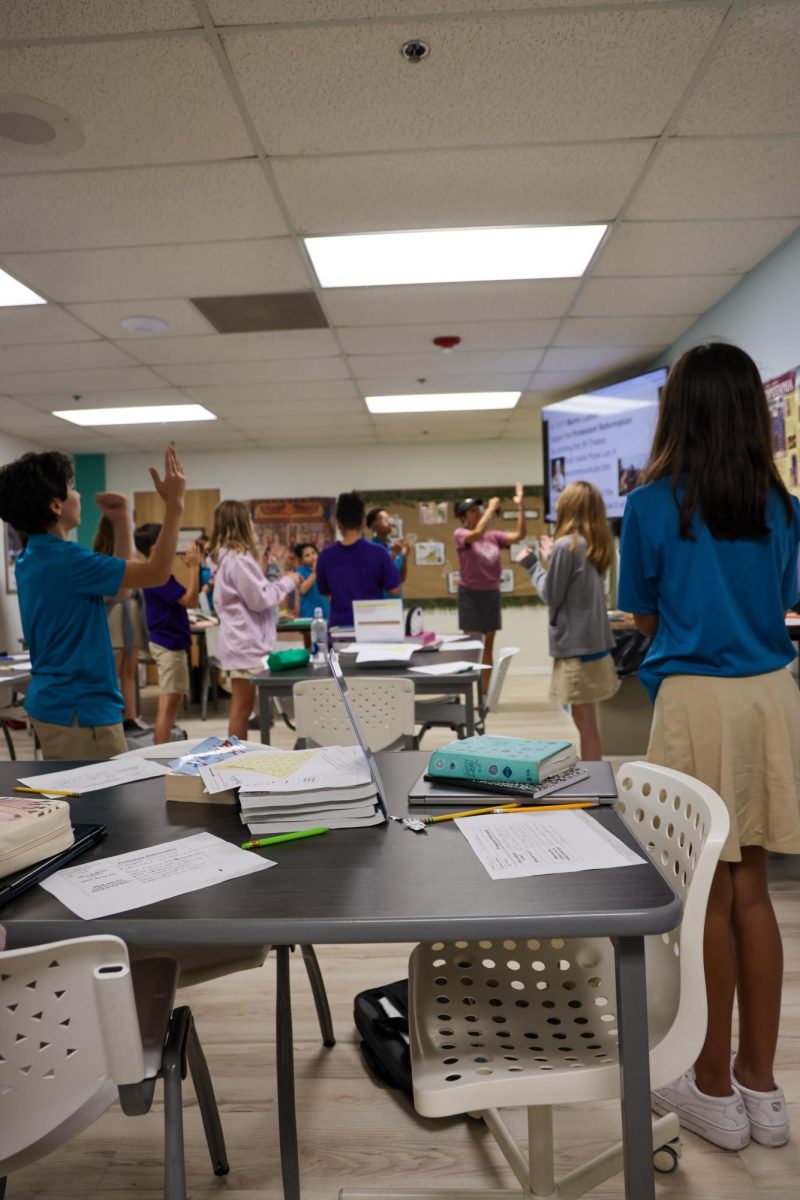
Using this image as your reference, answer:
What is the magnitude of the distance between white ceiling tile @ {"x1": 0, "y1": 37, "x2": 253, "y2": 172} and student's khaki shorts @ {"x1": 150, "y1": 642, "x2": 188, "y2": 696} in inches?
114

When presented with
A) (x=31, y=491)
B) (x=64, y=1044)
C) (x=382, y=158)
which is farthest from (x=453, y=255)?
(x=64, y=1044)

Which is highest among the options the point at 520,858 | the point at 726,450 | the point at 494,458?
the point at 494,458

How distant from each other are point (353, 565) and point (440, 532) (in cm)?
479

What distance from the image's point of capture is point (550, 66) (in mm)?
2230

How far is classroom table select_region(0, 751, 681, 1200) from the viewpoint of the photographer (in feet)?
3.08

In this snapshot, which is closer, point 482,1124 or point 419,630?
point 482,1124

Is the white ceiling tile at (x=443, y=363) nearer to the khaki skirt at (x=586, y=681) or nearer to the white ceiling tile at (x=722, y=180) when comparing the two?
the white ceiling tile at (x=722, y=180)

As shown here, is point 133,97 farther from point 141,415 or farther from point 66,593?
point 141,415

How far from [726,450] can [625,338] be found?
394 cm

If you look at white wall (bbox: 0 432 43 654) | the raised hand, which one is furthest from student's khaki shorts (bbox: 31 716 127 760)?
white wall (bbox: 0 432 43 654)

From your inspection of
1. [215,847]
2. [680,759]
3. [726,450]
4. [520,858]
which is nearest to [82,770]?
[215,847]

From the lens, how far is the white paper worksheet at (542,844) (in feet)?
3.55

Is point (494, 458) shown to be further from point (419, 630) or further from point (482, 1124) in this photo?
point (482, 1124)

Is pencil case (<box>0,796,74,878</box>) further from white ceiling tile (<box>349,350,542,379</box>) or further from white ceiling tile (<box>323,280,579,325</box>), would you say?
white ceiling tile (<box>349,350,542,379</box>)
